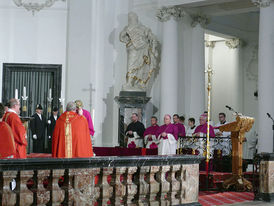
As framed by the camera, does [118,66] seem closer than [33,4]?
No

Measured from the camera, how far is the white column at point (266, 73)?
14.3 m

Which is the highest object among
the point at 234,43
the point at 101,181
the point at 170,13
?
the point at 170,13

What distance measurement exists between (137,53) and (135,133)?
270 cm

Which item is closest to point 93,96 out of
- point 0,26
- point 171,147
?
point 0,26

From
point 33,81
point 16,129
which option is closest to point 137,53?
point 33,81

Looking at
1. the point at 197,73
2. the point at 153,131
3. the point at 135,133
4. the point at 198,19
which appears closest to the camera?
the point at 153,131

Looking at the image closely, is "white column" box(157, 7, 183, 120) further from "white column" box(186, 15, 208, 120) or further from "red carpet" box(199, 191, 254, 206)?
"red carpet" box(199, 191, 254, 206)

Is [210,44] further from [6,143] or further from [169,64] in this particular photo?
A: [6,143]

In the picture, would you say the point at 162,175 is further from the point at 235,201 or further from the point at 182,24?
the point at 182,24

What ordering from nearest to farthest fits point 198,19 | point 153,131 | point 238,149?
point 238,149 → point 153,131 → point 198,19

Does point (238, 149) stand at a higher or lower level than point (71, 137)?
lower

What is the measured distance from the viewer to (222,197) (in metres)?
10.0

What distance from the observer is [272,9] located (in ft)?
47.7

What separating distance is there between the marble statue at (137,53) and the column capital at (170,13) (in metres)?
0.68
